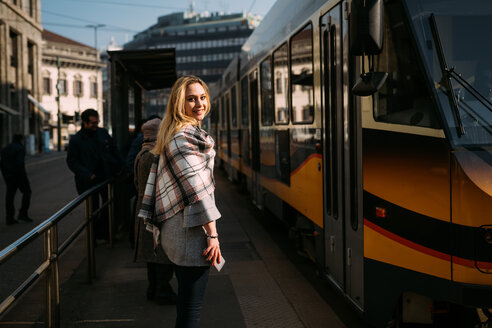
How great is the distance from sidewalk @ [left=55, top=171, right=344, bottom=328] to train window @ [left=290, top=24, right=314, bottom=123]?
168 cm

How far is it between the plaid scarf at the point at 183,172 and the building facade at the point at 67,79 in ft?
211

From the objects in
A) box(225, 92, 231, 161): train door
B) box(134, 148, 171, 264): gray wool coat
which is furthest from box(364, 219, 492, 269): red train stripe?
box(225, 92, 231, 161): train door

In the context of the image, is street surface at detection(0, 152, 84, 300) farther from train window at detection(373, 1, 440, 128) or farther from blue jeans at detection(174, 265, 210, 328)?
train window at detection(373, 1, 440, 128)

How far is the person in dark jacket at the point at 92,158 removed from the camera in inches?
299

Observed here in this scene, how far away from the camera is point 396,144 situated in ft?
12.5

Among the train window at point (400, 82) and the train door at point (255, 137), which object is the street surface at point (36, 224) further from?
the train door at point (255, 137)

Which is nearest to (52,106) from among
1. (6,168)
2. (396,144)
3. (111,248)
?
(6,168)

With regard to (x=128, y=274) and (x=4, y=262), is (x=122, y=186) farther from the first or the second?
(x=4, y=262)

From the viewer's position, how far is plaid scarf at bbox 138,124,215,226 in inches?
118

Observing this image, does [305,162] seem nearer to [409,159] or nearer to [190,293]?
[409,159]

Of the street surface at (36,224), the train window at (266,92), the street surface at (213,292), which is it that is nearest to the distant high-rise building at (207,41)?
the street surface at (36,224)

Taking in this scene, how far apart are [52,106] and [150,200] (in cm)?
6746

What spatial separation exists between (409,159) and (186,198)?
1.49 m

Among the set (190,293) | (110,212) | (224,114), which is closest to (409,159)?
(190,293)
